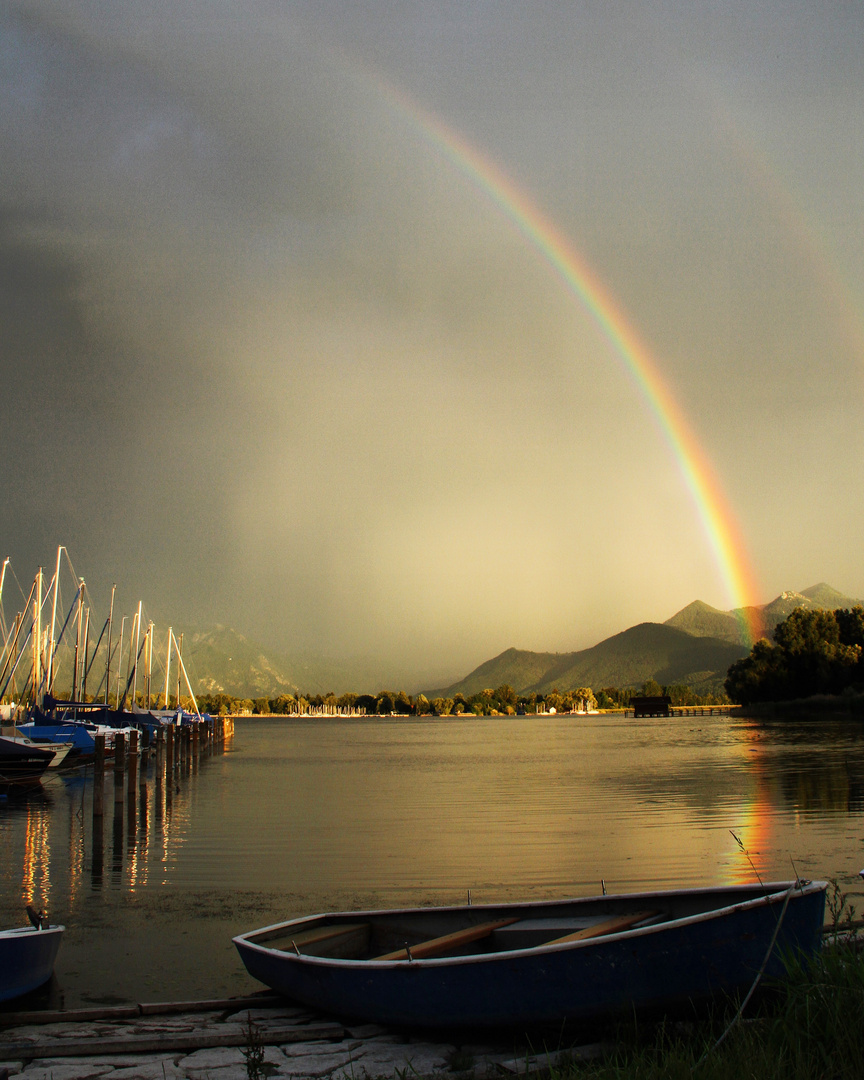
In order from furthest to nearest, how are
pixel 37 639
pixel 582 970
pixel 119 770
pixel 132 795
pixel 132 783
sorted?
pixel 37 639 < pixel 132 783 < pixel 132 795 < pixel 119 770 < pixel 582 970

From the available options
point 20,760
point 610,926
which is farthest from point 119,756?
point 610,926

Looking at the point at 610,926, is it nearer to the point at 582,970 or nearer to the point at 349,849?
the point at 582,970

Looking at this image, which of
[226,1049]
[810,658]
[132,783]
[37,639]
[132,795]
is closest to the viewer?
[226,1049]

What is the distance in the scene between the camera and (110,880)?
18.8 metres

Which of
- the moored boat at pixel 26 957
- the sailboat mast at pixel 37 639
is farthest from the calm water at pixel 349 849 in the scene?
the sailboat mast at pixel 37 639

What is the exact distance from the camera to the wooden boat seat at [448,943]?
30.0 feet

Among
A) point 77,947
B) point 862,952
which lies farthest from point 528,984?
point 77,947

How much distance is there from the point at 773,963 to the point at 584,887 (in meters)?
9.23

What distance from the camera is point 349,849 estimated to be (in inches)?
902

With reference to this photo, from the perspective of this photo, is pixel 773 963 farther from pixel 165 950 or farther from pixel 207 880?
pixel 207 880

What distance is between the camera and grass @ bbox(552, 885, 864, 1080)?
613 centimetres

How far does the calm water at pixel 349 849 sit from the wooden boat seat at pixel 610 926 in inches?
Answer: 180

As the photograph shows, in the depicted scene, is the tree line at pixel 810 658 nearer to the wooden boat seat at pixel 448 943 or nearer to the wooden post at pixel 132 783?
the wooden post at pixel 132 783

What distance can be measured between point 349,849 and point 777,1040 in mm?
17312
